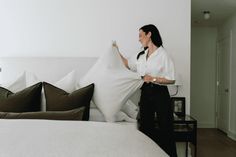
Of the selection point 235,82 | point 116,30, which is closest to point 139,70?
point 116,30

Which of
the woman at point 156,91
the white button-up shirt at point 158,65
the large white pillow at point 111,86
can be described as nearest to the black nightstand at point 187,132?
the woman at point 156,91

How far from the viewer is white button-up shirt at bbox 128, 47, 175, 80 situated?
2.68 m

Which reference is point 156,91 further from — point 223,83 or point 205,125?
point 205,125

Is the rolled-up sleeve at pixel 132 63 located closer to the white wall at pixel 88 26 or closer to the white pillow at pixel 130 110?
the white wall at pixel 88 26

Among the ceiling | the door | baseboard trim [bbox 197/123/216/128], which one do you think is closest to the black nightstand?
the ceiling

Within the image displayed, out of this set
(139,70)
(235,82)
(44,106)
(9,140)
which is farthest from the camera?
(235,82)

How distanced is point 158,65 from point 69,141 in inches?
65.2

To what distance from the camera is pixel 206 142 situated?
16.1ft

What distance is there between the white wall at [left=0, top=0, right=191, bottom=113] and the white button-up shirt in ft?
2.19

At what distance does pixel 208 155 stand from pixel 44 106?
252 cm

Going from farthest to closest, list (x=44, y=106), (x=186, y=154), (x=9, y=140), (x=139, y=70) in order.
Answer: (x=186, y=154) < (x=139, y=70) < (x=44, y=106) < (x=9, y=140)

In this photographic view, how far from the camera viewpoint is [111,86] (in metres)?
2.57

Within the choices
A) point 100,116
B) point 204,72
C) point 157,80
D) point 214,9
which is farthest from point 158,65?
point 204,72

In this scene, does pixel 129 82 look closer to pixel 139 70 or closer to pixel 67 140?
pixel 139 70
